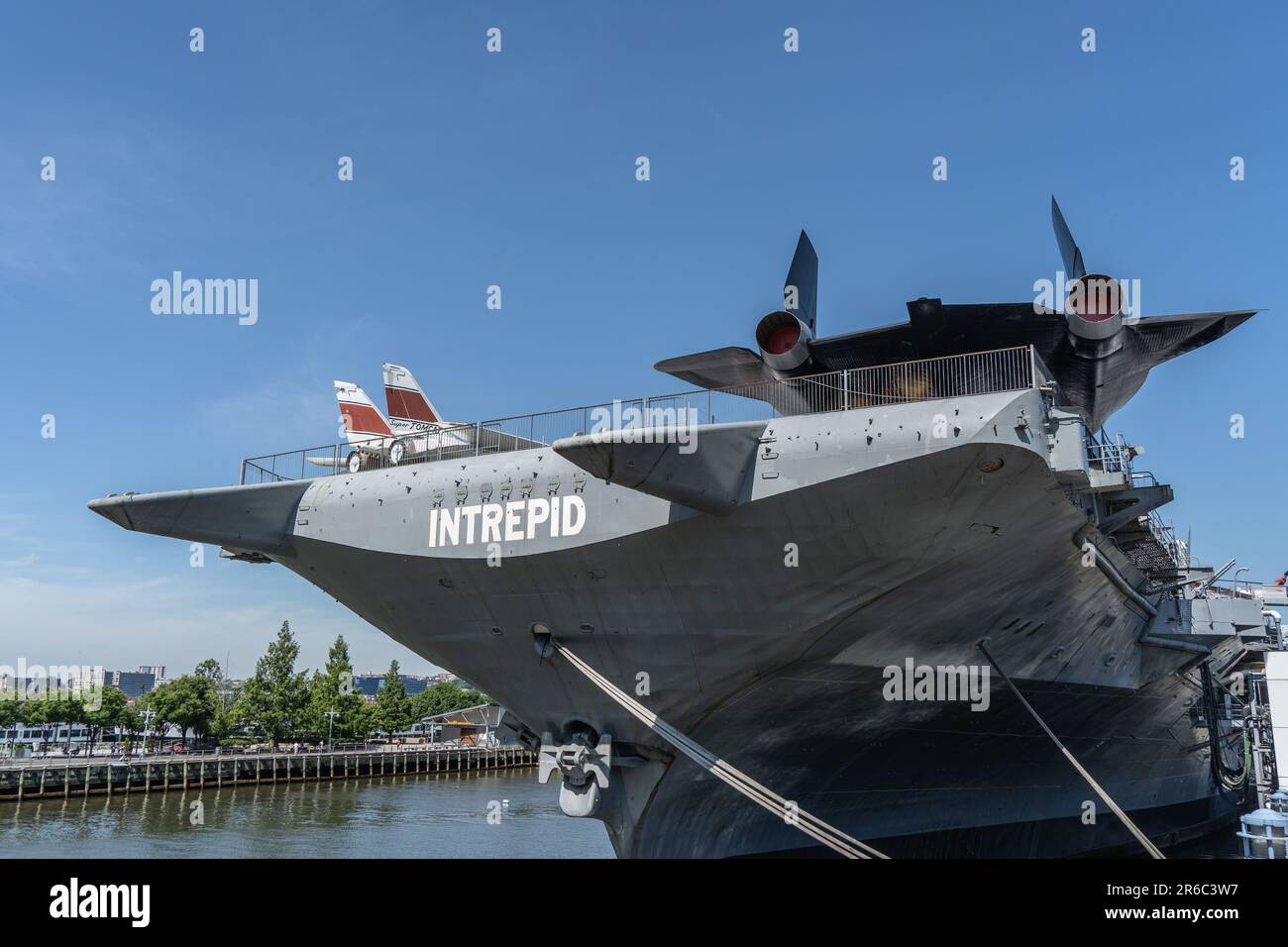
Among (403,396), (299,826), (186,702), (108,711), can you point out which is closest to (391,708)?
(186,702)

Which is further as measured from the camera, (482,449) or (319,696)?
(319,696)

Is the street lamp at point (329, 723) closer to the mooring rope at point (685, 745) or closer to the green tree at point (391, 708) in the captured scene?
the green tree at point (391, 708)

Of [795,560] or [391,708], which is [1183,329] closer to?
[795,560]

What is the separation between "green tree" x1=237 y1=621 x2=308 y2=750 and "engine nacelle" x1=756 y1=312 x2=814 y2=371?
4744 centimetres

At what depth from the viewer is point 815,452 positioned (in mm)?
10078

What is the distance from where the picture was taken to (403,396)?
2044cm

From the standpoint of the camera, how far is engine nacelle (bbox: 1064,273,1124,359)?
12.6 metres

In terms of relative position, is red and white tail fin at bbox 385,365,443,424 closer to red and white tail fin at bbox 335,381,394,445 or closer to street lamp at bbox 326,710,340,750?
red and white tail fin at bbox 335,381,394,445

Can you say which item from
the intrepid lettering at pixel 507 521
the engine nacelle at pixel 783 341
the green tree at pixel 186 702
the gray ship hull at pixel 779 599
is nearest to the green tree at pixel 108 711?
the green tree at pixel 186 702

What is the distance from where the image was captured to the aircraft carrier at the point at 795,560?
10023mm

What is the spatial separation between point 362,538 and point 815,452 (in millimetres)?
5939
